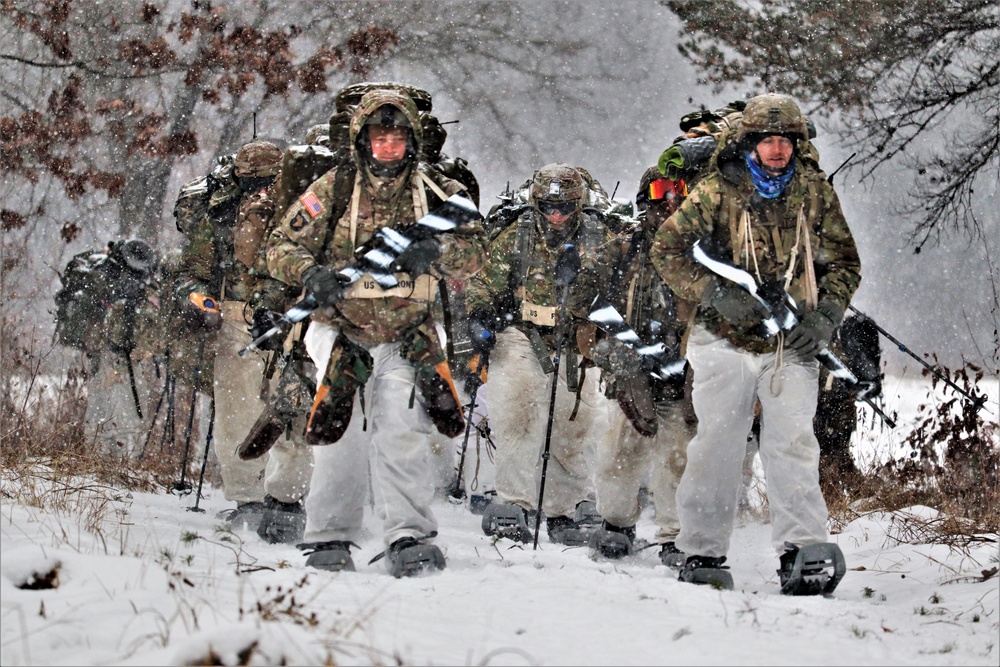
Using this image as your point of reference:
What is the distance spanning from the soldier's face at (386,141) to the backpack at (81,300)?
18.4 feet

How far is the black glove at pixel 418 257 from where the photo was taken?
5.93 m

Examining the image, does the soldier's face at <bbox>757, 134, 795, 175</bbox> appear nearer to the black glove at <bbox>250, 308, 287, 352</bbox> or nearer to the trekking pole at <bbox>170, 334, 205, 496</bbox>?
the black glove at <bbox>250, 308, 287, 352</bbox>

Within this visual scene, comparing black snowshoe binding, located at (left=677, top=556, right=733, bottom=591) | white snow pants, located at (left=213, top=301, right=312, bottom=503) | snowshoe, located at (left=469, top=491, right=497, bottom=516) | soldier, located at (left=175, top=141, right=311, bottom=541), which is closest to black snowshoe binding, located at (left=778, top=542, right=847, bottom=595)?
black snowshoe binding, located at (left=677, top=556, right=733, bottom=591)

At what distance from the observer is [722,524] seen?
619 centimetres

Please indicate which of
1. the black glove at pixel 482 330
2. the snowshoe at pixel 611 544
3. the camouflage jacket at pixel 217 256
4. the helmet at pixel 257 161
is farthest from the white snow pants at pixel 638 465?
the helmet at pixel 257 161

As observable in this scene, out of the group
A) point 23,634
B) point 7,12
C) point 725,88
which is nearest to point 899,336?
point 725,88

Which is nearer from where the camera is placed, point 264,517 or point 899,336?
point 264,517

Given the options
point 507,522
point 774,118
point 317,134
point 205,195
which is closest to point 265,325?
point 317,134

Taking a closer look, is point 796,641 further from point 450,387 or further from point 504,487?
point 504,487

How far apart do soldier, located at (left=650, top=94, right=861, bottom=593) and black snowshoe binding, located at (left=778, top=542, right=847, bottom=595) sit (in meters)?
0.08

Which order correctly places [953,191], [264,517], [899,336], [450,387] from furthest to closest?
[899,336] < [953,191] < [264,517] < [450,387]

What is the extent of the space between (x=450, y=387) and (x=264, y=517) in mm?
2061

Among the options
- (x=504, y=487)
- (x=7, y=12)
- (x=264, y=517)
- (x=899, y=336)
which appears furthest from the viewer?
(x=899, y=336)

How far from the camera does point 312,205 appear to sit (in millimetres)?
6125
